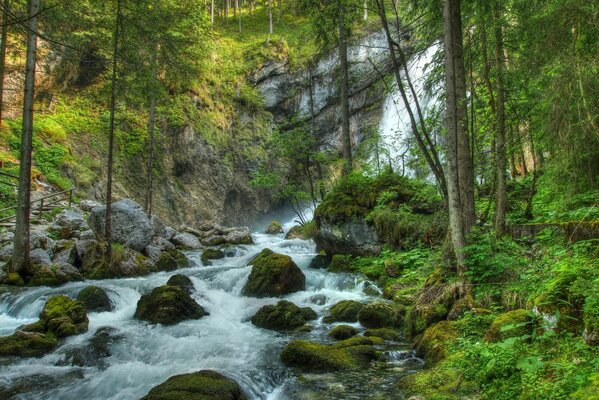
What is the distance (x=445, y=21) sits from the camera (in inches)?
301

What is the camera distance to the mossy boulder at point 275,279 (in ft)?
37.1

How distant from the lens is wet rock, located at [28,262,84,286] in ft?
38.3

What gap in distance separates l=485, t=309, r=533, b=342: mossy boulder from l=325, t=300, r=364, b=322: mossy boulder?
14.0 feet

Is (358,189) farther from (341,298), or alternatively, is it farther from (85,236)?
(85,236)

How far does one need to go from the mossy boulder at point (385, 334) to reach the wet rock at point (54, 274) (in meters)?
9.18

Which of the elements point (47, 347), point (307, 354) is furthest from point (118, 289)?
point (307, 354)

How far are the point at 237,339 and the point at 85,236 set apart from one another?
947 centimetres

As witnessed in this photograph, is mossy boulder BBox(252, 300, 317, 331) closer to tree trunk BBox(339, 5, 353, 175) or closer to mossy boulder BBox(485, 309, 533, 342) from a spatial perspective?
mossy boulder BBox(485, 309, 533, 342)

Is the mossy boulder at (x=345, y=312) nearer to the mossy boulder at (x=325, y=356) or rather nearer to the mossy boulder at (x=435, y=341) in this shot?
the mossy boulder at (x=325, y=356)

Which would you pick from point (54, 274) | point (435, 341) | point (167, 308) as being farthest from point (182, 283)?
point (435, 341)

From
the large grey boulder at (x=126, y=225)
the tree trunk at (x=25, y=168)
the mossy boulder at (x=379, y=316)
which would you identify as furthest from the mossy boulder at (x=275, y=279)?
the tree trunk at (x=25, y=168)

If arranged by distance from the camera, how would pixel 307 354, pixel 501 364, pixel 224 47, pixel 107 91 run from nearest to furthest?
pixel 501 364 < pixel 307 354 < pixel 107 91 < pixel 224 47

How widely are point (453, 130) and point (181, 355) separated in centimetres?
624

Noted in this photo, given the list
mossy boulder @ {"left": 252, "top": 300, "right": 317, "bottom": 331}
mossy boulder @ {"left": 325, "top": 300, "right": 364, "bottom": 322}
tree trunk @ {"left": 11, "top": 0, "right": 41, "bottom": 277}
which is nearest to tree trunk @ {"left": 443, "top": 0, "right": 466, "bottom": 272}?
mossy boulder @ {"left": 325, "top": 300, "right": 364, "bottom": 322}
